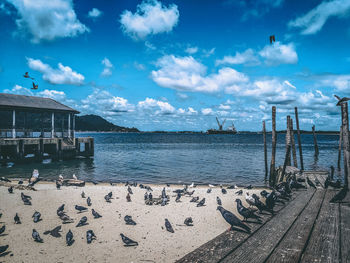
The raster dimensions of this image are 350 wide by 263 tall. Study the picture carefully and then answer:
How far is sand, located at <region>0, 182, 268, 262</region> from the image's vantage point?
623 centimetres

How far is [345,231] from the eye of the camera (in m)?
4.87

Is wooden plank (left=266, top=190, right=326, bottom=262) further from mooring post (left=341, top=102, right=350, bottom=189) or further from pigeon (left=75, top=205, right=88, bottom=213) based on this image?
pigeon (left=75, top=205, right=88, bottom=213)

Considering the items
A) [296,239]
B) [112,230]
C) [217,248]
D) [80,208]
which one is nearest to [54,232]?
[112,230]

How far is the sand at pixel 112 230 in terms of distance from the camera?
6230 millimetres

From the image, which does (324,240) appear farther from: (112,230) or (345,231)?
(112,230)

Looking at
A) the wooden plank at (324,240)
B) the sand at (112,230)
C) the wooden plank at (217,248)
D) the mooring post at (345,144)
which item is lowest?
the sand at (112,230)

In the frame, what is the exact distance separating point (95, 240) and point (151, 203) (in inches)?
165

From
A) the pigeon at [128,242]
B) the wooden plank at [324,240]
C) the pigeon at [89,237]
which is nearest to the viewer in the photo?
the wooden plank at [324,240]

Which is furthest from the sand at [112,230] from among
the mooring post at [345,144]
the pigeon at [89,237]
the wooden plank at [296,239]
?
the mooring post at [345,144]

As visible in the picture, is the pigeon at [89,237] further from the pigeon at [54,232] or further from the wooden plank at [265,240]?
the wooden plank at [265,240]

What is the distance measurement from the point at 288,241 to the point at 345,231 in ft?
4.92

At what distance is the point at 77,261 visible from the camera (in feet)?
19.5

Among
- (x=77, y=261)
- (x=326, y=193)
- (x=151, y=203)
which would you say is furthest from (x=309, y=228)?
(x=151, y=203)

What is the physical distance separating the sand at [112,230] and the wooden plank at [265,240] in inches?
91.5
